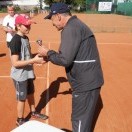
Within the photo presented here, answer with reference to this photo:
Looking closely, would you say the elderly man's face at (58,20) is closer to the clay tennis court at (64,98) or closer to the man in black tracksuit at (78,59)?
the man in black tracksuit at (78,59)

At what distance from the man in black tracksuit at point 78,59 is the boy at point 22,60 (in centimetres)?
98

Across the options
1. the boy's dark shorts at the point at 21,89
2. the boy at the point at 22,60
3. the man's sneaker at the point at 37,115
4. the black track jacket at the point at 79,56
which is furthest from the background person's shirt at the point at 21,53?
the black track jacket at the point at 79,56

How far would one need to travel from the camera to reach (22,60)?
5984 mm

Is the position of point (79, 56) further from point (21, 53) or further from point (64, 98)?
point (64, 98)

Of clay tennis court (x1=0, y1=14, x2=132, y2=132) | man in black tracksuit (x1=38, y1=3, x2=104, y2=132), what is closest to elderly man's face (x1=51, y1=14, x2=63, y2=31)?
man in black tracksuit (x1=38, y1=3, x2=104, y2=132)

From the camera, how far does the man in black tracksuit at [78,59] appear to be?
171 inches

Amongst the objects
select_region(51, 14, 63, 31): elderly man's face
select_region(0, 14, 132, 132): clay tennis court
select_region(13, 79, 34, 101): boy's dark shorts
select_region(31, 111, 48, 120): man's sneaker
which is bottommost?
select_region(0, 14, 132, 132): clay tennis court

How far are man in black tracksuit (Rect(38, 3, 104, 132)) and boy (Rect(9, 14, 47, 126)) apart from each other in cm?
98

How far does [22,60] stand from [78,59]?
1.79 metres

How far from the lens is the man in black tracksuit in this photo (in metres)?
4.34

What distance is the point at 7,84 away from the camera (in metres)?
9.66

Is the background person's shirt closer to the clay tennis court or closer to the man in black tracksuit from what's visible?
the man in black tracksuit

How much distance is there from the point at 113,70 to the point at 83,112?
711 cm

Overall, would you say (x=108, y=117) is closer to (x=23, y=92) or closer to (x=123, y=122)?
(x=123, y=122)
